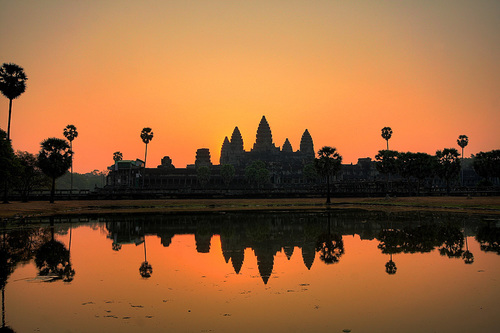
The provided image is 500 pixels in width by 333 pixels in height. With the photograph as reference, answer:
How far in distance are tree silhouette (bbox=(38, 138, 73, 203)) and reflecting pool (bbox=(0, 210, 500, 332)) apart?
40825 millimetres

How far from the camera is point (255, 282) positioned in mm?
15102

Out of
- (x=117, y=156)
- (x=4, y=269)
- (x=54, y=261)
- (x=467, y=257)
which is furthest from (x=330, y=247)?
(x=117, y=156)

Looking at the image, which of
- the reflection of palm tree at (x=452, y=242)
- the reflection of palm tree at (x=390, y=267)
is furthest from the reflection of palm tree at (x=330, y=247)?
the reflection of palm tree at (x=452, y=242)

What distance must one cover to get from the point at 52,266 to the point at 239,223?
19023 millimetres

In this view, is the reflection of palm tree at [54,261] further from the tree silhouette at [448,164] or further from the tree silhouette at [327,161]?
the tree silhouette at [448,164]

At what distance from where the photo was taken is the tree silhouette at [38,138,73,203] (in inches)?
2613

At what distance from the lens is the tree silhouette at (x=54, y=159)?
6638 cm

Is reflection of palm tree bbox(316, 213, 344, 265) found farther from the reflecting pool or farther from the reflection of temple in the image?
the reflection of temple

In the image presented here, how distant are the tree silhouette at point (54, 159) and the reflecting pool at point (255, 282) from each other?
40.8 metres

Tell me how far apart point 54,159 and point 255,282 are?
60161mm

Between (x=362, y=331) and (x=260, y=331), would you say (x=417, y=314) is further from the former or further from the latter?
(x=260, y=331)

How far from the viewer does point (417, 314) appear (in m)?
11.3

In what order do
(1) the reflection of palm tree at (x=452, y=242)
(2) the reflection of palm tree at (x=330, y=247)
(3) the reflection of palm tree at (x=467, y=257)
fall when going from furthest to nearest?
(1) the reflection of palm tree at (x=452, y=242), (2) the reflection of palm tree at (x=330, y=247), (3) the reflection of palm tree at (x=467, y=257)

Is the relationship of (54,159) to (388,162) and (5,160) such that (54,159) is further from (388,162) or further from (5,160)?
(388,162)
